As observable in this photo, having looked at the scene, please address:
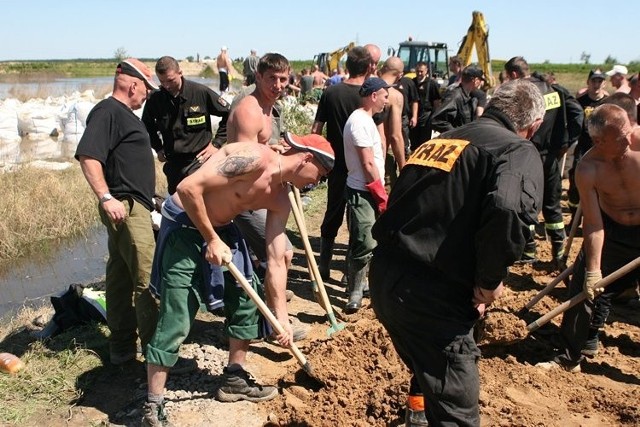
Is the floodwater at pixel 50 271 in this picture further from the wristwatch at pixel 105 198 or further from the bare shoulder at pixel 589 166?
the bare shoulder at pixel 589 166

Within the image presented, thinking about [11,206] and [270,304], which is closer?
[270,304]

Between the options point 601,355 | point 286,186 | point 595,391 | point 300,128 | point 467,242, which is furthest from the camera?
point 300,128

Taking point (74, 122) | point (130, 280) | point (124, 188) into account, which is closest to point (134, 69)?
point (124, 188)

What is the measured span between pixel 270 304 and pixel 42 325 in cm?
239

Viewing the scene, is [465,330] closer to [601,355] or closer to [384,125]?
[601,355]

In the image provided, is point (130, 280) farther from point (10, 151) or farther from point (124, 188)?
point (10, 151)

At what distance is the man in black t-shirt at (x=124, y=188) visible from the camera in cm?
385

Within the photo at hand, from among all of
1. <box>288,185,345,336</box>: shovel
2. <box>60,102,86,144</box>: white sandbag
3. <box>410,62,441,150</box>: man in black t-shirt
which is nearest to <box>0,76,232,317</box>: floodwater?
<box>288,185,345,336</box>: shovel

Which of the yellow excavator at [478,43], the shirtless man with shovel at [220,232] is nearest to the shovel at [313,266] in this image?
the shirtless man with shovel at [220,232]

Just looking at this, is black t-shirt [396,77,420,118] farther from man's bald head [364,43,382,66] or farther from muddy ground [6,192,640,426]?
muddy ground [6,192,640,426]

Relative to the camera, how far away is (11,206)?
837 centimetres

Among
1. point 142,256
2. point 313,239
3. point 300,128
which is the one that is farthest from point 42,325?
point 300,128

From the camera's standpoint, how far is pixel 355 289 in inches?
208

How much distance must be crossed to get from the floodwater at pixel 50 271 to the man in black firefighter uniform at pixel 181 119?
7.62ft
